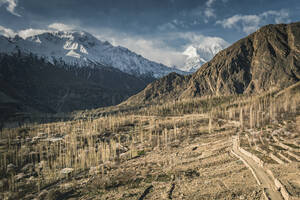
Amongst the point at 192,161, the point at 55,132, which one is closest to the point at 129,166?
the point at 192,161

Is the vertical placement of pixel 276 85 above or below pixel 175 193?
above

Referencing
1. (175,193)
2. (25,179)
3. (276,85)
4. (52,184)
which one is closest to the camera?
(175,193)

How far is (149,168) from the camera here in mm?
45844

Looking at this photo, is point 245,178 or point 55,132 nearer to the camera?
point 245,178

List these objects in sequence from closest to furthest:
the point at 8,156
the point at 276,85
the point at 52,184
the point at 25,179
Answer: the point at 52,184 → the point at 25,179 → the point at 8,156 → the point at 276,85

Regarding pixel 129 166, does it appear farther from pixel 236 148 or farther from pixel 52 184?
pixel 236 148

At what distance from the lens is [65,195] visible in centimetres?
3722

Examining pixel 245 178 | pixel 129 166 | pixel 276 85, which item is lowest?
pixel 129 166

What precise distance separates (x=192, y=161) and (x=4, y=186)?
1668 inches

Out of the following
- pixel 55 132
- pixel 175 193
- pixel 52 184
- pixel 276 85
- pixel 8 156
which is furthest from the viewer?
pixel 276 85

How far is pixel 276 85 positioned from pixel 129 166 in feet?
595

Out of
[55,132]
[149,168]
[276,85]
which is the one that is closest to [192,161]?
[149,168]

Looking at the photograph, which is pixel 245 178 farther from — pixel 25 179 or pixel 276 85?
pixel 276 85

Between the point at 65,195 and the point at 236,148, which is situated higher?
the point at 236,148
